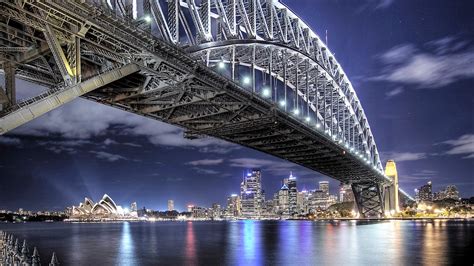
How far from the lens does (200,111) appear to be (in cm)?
3872

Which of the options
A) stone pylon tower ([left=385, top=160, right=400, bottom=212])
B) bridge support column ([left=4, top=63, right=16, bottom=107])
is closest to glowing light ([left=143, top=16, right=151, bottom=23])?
bridge support column ([left=4, top=63, right=16, bottom=107])

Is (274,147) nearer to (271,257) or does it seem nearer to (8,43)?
(271,257)

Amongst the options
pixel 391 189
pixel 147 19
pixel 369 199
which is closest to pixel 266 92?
pixel 147 19

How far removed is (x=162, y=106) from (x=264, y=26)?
11.7 m

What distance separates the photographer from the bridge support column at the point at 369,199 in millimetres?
103637

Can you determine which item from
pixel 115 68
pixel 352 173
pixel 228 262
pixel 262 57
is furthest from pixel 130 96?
pixel 352 173

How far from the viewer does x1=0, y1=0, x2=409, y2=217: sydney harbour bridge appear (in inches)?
733

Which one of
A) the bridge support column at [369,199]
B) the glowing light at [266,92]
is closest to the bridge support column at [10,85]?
the glowing light at [266,92]

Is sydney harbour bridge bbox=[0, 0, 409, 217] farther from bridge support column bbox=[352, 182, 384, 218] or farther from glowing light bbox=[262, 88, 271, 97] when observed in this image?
bridge support column bbox=[352, 182, 384, 218]

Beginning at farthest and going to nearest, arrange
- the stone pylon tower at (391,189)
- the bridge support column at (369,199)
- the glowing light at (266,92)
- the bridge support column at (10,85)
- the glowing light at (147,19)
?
the stone pylon tower at (391,189)
the bridge support column at (369,199)
the glowing light at (266,92)
the glowing light at (147,19)
the bridge support column at (10,85)

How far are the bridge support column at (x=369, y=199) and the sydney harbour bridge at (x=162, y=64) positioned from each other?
1862 inches

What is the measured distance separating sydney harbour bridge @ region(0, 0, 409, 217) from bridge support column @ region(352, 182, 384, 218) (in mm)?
47292

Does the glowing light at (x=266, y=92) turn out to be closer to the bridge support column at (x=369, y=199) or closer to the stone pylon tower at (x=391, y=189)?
the bridge support column at (x=369, y=199)

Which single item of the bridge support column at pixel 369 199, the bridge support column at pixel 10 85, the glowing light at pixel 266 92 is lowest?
the bridge support column at pixel 369 199
